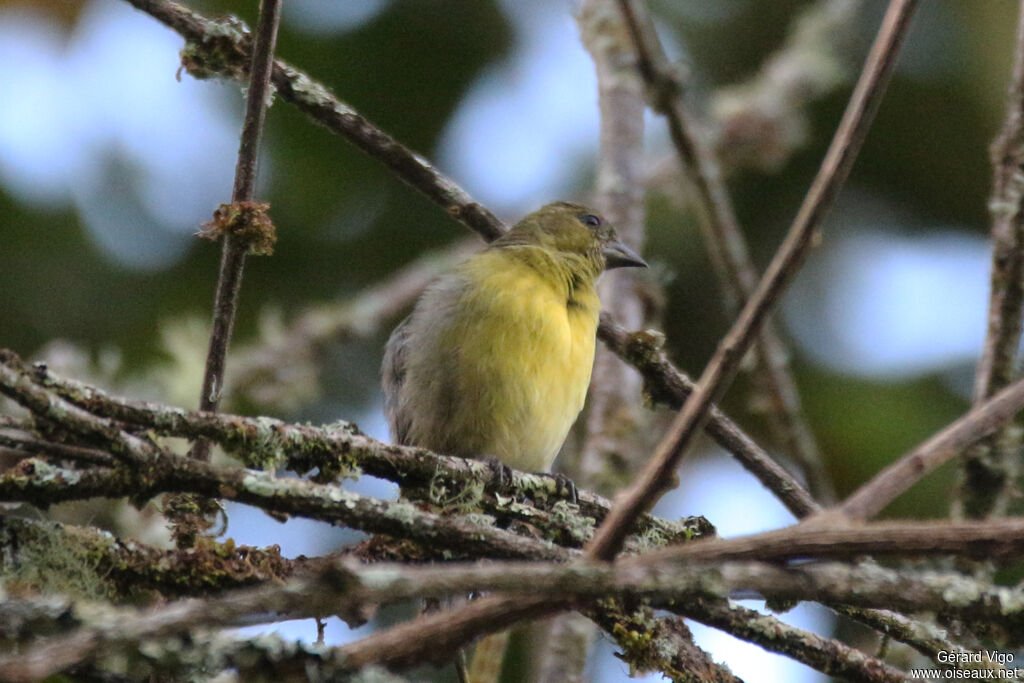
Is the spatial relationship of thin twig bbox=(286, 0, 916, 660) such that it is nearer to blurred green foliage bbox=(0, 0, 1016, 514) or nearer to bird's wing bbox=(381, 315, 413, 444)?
bird's wing bbox=(381, 315, 413, 444)

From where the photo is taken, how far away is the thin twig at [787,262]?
1.66 meters

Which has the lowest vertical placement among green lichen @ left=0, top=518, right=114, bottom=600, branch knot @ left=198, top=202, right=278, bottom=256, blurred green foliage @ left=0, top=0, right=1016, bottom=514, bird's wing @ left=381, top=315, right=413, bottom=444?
green lichen @ left=0, top=518, right=114, bottom=600

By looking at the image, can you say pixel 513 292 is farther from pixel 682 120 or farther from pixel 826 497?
pixel 826 497

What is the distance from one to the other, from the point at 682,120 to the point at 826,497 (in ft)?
5.38

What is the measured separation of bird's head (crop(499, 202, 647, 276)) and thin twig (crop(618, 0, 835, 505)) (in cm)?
63

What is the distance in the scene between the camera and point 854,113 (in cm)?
166

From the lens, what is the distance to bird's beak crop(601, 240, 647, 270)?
16.9ft

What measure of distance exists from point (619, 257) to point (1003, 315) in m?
1.81

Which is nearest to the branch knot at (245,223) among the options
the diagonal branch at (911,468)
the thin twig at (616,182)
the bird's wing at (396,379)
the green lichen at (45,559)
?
the green lichen at (45,559)

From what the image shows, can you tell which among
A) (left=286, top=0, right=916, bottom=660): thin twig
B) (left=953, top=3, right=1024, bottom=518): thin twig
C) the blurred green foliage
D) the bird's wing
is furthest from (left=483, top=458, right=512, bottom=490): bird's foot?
the blurred green foliage

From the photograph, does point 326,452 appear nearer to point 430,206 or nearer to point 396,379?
point 396,379

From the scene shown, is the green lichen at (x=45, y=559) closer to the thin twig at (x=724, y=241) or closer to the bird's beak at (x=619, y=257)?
the thin twig at (x=724, y=241)

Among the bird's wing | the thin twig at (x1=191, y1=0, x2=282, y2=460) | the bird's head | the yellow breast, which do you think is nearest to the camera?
the thin twig at (x1=191, y1=0, x2=282, y2=460)

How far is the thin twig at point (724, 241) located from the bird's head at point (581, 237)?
63cm
